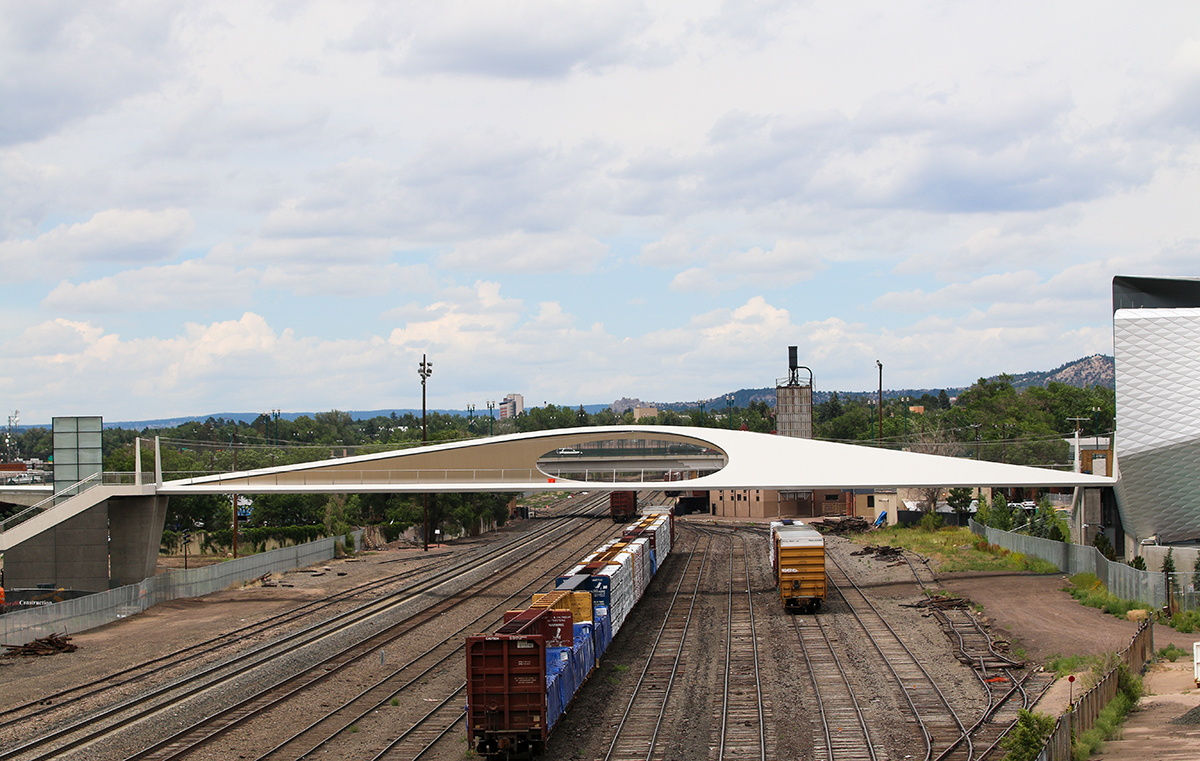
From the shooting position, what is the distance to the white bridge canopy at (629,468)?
147 feet

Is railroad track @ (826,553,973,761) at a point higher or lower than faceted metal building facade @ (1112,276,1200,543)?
lower

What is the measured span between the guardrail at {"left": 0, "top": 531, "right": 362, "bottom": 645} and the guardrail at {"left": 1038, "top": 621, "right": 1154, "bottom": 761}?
34708 millimetres

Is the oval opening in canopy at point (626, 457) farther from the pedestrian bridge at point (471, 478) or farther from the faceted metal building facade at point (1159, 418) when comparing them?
the faceted metal building facade at point (1159, 418)

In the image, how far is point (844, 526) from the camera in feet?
270

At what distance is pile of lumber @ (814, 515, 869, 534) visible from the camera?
80844 mm

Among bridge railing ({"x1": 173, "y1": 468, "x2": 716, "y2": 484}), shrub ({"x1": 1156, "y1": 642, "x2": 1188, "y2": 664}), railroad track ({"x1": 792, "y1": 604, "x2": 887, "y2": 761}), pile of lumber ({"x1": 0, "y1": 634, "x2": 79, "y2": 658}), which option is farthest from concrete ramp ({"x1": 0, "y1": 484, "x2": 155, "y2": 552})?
shrub ({"x1": 1156, "y1": 642, "x2": 1188, "y2": 664})

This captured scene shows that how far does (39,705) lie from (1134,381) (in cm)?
4512

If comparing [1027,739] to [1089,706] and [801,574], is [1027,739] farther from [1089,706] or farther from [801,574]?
[801,574]

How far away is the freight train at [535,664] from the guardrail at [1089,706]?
396 inches

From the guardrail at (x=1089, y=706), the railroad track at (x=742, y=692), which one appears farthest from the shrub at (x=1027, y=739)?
Answer: the railroad track at (x=742, y=692)

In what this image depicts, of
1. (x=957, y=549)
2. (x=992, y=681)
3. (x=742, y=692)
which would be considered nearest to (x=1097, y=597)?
(x=992, y=681)

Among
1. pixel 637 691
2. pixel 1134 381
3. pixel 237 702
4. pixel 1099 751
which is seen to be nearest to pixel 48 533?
pixel 237 702

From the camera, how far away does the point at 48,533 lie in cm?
4522

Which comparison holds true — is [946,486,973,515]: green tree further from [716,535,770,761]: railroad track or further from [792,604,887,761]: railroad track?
[792,604,887,761]: railroad track
